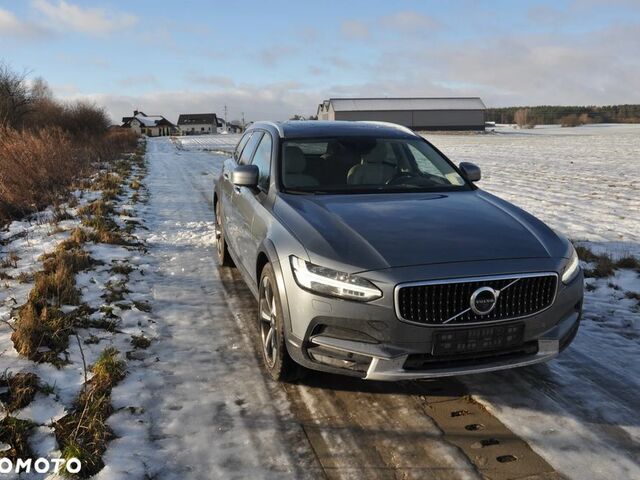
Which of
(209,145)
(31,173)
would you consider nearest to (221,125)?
(209,145)

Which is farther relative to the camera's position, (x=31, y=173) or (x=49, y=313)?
(x=31, y=173)

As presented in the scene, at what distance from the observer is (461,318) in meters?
2.92

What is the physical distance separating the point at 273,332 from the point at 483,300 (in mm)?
1427

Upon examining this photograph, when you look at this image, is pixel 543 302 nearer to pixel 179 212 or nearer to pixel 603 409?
pixel 603 409

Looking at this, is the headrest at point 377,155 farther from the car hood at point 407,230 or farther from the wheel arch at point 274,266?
the wheel arch at point 274,266

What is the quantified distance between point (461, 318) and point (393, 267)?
0.47 meters

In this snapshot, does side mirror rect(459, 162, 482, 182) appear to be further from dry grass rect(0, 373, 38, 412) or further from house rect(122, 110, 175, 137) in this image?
house rect(122, 110, 175, 137)

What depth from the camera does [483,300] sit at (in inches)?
114

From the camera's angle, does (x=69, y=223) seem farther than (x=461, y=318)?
Yes

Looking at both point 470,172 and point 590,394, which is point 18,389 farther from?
point 470,172

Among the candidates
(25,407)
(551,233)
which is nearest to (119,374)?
(25,407)

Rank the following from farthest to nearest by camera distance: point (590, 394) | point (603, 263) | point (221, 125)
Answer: point (221, 125), point (603, 263), point (590, 394)

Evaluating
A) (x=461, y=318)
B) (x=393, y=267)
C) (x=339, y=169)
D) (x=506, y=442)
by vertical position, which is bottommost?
(x=506, y=442)

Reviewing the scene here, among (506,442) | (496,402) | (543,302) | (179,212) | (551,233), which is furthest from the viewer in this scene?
(179,212)
